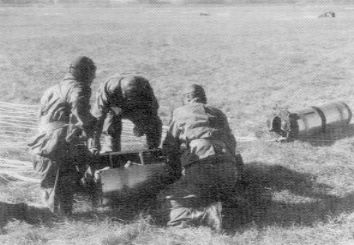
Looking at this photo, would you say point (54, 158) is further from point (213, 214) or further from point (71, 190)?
point (213, 214)

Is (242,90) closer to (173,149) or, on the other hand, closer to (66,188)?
(173,149)

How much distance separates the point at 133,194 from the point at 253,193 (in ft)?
5.66

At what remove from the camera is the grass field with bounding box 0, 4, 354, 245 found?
5438 mm

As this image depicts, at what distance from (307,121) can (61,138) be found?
5.10 metres

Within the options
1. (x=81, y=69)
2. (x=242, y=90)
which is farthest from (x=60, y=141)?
(x=242, y=90)

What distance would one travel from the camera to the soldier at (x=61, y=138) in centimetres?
563

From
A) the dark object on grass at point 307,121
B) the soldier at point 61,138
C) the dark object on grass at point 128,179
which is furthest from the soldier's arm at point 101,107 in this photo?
the dark object on grass at point 307,121

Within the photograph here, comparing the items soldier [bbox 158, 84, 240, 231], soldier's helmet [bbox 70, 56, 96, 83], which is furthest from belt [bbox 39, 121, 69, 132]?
soldier [bbox 158, 84, 240, 231]

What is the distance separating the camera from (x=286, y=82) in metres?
14.7

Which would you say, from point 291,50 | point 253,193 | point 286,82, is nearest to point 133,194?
point 253,193

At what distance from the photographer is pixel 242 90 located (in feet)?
45.4

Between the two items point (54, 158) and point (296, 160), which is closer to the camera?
point (54, 158)

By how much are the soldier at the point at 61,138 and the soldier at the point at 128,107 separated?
1.79 feet

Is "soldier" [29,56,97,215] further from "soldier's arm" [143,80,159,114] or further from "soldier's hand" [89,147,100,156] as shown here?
"soldier's arm" [143,80,159,114]
